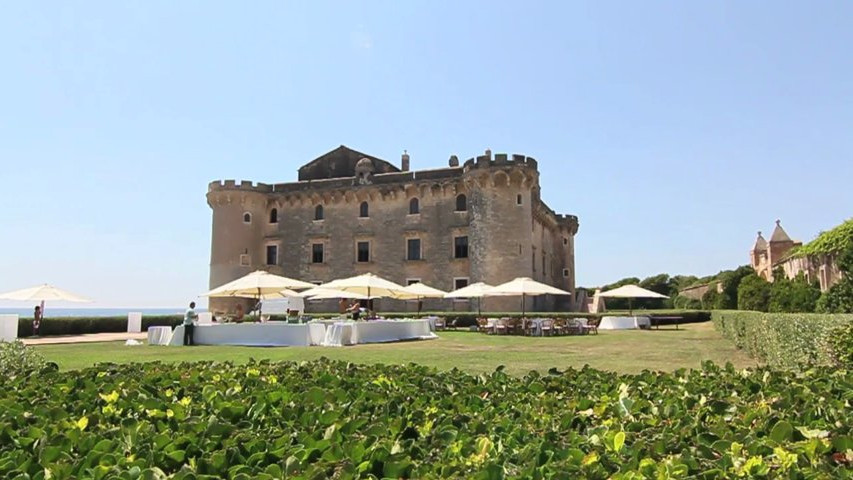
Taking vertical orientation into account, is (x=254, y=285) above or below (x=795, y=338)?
above

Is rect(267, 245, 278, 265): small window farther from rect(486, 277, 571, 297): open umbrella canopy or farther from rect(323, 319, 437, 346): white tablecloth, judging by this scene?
rect(323, 319, 437, 346): white tablecloth

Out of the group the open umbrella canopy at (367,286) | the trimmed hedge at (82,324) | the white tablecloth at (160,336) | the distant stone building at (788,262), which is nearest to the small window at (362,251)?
the trimmed hedge at (82,324)

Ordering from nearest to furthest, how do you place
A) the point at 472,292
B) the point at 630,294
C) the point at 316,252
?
the point at 472,292 < the point at 630,294 < the point at 316,252

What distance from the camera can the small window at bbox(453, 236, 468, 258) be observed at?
3762cm

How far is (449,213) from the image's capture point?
125 ft

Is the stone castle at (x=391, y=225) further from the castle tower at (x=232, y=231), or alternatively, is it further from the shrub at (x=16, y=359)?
the shrub at (x=16, y=359)

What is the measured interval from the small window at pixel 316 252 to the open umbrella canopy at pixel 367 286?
17237 mm

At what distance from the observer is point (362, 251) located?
40.3 m

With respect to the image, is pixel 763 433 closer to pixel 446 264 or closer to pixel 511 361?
pixel 511 361

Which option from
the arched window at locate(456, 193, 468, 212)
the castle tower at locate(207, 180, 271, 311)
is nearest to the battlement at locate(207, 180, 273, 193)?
the castle tower at locate(207, 180, 271, 311)

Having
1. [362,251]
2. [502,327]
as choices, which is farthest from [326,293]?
[362,251]

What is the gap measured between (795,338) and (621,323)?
65.1ft

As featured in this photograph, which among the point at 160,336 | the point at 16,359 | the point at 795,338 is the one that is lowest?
the point at 160,336

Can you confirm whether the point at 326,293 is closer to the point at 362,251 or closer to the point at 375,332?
the point at 375,332
